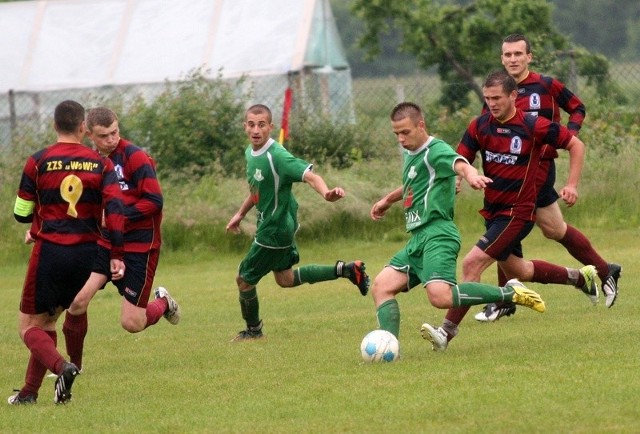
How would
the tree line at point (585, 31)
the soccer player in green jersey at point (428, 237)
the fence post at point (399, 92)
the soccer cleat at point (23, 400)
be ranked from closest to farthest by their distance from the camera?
1. the soccer cleat at point (23, 400)
2. the soccer player in green jersey at point (428, 237)
3. the fence post at point (399, 92)
4. the tree line at point (585, 31)

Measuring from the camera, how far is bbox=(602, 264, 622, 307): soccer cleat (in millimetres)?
9562

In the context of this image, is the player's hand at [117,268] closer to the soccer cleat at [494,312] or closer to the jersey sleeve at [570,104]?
the soccer cleat at [494,312]

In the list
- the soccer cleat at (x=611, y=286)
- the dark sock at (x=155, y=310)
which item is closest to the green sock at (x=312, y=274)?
the dark sock at (x=155, y=310)

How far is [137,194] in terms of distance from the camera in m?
8.34

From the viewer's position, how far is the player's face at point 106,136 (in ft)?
26.7

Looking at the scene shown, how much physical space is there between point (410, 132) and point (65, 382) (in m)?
2.60

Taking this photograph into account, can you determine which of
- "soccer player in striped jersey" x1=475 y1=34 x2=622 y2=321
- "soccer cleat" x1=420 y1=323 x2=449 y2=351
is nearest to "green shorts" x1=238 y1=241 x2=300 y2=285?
"soccer player in striped jersey" x1=475 y1=34 x2=622 y2=321

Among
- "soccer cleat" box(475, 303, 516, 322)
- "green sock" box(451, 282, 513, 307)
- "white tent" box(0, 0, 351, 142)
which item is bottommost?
"white tent" box(0, 0, 351, 142)

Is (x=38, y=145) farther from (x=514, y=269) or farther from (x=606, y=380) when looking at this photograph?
(x=606, y=380)

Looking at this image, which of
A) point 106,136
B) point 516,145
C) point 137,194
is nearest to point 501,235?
point 516,145

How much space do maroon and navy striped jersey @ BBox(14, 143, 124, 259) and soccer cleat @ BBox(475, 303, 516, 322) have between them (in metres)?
3.42

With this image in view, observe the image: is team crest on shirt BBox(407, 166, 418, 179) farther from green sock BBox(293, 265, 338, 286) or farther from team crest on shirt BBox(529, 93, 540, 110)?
green sock BBox(293, 265, 338, 286)

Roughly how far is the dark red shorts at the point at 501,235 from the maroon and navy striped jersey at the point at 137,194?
7.40 feet

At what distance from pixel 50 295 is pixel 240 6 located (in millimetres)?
15625
